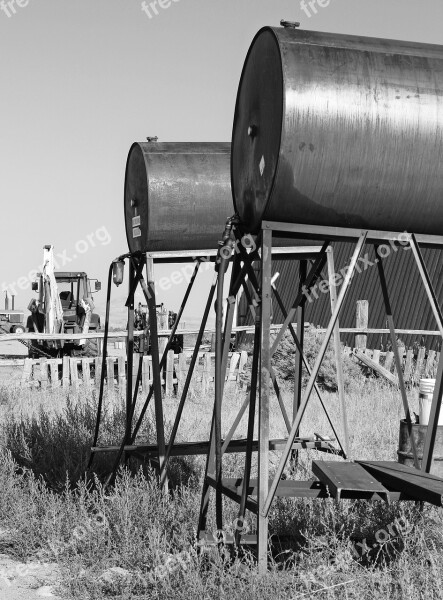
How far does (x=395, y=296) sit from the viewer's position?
853 inches

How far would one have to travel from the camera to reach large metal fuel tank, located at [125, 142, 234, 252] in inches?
333

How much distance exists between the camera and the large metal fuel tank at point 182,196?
333 inches

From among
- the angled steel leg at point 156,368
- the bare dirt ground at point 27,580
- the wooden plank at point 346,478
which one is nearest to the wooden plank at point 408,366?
the angled steel leg at point 156,368

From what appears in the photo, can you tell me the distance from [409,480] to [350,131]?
90.4 inches

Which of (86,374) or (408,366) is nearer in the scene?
(86,374)

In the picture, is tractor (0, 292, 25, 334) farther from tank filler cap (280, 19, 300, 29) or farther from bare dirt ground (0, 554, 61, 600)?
tank filler cap (280, 19, 300, 29)

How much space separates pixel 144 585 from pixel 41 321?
64.4 feet

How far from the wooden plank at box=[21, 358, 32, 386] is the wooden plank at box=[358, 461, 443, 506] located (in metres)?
11.0

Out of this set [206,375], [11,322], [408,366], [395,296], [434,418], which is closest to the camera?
[434,418]

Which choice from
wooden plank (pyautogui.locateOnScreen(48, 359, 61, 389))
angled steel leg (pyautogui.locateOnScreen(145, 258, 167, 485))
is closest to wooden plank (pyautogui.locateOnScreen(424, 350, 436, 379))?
wooden plank (pyautogui.locateOnScreen(48, 359, 61, 389))

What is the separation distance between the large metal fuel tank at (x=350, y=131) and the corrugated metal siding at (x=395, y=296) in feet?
45.8

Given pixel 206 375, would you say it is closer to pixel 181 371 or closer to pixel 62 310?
pixel 181 371

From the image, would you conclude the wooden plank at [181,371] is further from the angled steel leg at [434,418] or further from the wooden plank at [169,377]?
the angled steel leg at [434,418]

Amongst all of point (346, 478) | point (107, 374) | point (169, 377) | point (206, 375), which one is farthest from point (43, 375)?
point (346, 478)
